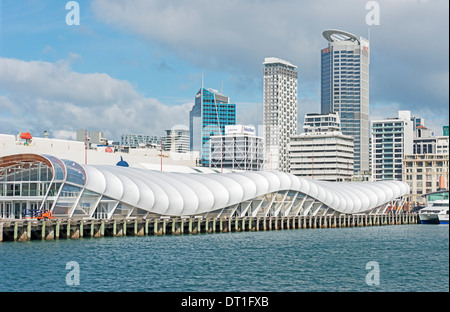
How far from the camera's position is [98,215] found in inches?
2719

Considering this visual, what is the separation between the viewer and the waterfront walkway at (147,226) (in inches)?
2285

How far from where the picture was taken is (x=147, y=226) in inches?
2670

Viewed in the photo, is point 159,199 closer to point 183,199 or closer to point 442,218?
→ point 183,199

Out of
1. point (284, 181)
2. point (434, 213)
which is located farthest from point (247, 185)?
point (434, 213)

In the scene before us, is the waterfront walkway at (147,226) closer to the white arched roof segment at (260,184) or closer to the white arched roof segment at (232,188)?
the white arched roof segment at (232,188)

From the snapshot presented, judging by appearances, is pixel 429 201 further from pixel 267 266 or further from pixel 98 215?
pixel 267 266

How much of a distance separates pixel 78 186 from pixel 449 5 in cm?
5012

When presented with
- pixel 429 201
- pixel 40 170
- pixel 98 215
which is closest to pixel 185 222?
pixel 98 215

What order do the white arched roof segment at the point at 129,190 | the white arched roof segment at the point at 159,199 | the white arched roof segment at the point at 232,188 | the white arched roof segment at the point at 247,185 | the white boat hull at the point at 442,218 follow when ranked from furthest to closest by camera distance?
the white boat hull at the point at 442,218, the white arched roof segment at the point at 247,185, the white arched roof segment at the point at 232,188, the white arched roof segment at the point at 159,199, the white arched roof segment at the point at 129,190

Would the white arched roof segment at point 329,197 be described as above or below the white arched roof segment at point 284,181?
below

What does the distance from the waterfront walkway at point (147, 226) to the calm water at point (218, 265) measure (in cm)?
221

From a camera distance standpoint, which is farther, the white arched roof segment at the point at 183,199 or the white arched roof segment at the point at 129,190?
the white arched roof segment at the point at 183,199

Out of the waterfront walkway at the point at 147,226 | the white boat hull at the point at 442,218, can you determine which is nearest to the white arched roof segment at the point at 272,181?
the waterfront walkway at the point at 147,226

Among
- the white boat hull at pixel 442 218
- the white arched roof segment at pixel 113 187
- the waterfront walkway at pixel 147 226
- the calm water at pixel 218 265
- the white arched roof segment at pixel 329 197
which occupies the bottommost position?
the white boat hull at pixel 442 218
